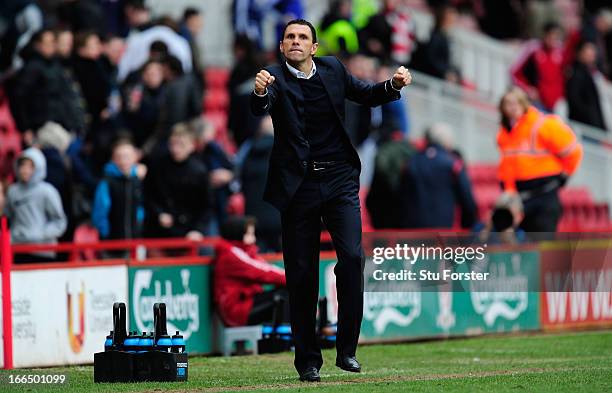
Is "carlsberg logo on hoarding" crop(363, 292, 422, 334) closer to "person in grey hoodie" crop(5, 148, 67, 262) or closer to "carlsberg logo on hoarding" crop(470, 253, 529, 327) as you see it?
"carlsberg logo on hoarding" crop(470, 253, 529, 327)

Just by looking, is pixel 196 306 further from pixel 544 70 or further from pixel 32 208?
pixel 544 70

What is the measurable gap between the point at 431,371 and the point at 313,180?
2.06 m

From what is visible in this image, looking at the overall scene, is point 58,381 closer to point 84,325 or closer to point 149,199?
point 84,325

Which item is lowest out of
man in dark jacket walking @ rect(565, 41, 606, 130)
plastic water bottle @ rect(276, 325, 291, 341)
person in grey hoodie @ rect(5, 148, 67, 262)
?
plastic water bottle @ rect(276, 325, 291, 341)

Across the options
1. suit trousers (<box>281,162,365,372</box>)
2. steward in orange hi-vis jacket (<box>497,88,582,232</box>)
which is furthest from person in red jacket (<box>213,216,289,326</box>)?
suit trousers (<box>281,162,365,372</box>)

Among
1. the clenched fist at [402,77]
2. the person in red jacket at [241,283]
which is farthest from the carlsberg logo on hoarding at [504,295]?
the clenched fist at [402,77]

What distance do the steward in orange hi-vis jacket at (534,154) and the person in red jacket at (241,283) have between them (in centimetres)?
281

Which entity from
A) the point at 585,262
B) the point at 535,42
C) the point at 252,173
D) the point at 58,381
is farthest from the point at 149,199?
the point at 535,42

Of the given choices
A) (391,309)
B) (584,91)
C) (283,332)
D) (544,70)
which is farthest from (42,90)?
(584,91)

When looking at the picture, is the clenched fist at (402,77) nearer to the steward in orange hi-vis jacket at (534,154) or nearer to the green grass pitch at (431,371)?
the green grass pitch at (431,371)

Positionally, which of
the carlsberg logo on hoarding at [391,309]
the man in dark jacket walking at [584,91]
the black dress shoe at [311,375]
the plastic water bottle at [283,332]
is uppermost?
the man in dark jacket walking at [584,91]

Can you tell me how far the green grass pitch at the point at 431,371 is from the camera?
11.2 m

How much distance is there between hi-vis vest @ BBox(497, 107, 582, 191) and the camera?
1689 cm

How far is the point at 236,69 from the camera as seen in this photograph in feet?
71.3
